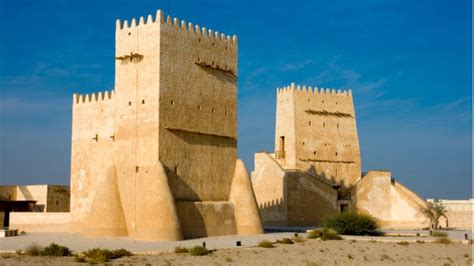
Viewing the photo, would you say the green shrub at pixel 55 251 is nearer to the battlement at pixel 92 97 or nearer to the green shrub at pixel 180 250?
the green shrub at pixel 180 250

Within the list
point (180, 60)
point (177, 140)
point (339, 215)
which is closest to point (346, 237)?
point (339, 215)

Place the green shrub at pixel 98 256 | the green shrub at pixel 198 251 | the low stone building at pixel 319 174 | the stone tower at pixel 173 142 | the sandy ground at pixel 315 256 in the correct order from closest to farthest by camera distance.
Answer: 1. the green shrub at pixel 98 256
2. the sandy ground at pixel 315 256
3. the green shrub at pixel 198 251
4. the stone tower at pixel 173 142
5. the low stone building at pixel 319 174

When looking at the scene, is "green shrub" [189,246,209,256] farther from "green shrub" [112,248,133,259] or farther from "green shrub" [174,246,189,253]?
"green shrub" [112,248,133,259]

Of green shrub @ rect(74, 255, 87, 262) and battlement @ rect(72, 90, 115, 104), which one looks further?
battlement @ rect(72, 90, 115, 104)

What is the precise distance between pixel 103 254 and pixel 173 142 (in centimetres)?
778

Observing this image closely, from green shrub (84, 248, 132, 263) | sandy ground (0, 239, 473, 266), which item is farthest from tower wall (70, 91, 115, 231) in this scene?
sandy ground (0, 239, 473, 266)

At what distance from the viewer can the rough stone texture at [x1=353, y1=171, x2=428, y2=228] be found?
33.6m

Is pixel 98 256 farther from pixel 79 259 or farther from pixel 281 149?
pixel 281 149

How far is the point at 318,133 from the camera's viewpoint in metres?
35.7

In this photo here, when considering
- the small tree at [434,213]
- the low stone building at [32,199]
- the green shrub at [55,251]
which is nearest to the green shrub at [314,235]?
the small tree at [434,213]

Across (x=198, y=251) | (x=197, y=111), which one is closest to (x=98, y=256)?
(x=198, y=251)

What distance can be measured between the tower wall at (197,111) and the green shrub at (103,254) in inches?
246

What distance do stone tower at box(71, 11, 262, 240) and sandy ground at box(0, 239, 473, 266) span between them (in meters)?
4.26

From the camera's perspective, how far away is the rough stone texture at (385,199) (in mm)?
33625
